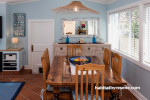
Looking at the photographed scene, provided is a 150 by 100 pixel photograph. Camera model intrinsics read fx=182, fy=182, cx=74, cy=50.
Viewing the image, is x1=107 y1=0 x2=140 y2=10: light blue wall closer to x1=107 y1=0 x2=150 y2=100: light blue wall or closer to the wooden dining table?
x1=107 y1=0 x2=150 y2=100: light blue wall

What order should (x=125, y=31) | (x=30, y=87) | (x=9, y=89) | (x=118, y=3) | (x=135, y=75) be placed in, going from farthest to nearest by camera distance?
(x=118, y=3) → (x=125, y=31) → (x=30, y=87) → (x=9, y=89) → (x=135, y=75)

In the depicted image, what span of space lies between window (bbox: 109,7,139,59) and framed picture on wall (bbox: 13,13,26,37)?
3.01m

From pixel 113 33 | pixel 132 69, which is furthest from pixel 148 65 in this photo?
pixel 113 33

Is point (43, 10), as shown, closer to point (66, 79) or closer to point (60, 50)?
point (60, 50)

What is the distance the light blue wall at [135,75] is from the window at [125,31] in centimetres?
23

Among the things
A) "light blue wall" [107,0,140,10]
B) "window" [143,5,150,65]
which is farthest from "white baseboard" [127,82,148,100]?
"light blue wall" [107,0,140,10]

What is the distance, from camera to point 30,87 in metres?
4.70

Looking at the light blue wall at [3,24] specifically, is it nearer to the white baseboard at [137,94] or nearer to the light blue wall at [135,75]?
the light blue wall at [135,75]

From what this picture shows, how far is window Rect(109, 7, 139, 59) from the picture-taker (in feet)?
14.2

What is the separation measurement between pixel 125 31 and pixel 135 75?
1.41 metres

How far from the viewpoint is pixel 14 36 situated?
20.8 ft

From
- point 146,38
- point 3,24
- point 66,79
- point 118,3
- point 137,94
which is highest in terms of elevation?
point 118,3

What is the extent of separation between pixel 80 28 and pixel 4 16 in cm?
257

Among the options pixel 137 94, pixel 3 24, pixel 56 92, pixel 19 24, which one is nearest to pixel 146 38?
pixel 137 94
